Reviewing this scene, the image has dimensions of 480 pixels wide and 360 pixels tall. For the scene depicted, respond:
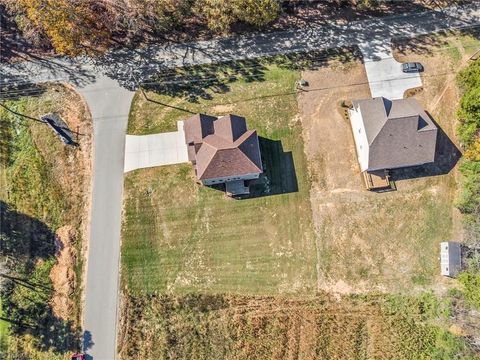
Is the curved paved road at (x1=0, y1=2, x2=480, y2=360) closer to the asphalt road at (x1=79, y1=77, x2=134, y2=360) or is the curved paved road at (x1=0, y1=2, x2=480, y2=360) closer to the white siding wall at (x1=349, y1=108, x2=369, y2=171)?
the asphalt road at (x1=79, y1=77, x2=134, y2=360)

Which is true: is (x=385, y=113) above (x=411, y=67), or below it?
below

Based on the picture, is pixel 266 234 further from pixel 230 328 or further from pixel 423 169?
pixel 423 169

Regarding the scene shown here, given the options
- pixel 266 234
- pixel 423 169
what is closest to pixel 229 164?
pixel 266 234

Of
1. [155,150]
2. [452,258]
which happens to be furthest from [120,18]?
[452,258]

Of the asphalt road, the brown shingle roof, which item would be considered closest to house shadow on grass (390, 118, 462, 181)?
the brown shingle roof

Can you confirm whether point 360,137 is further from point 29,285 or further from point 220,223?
point 29,285

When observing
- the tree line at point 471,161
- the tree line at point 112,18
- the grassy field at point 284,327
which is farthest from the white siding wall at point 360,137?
the grassy field at point 284,327
